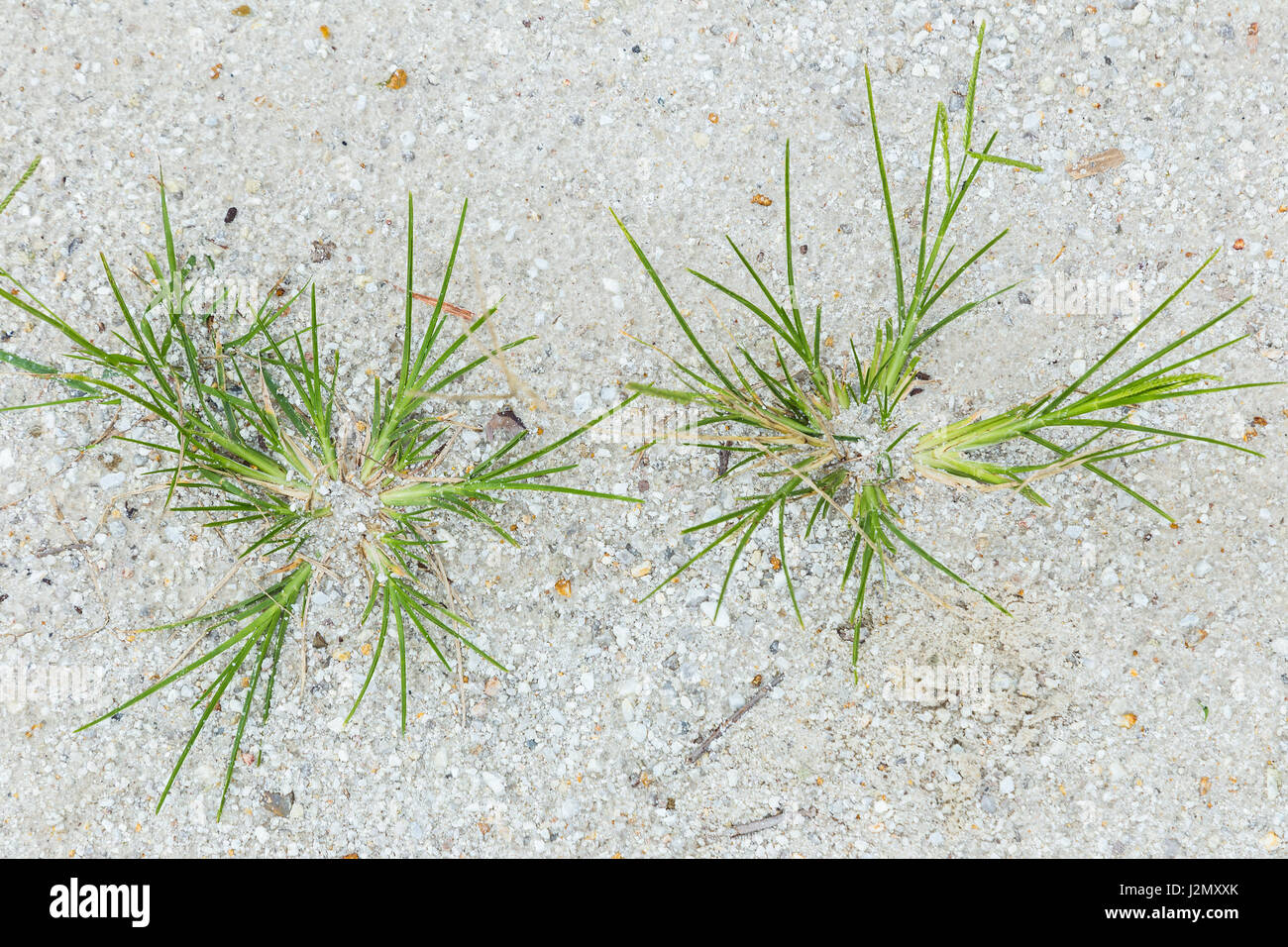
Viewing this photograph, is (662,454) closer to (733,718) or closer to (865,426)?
(865,426)

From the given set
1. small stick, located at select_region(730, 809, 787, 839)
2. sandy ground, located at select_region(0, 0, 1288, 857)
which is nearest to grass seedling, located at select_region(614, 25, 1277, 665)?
sandy ground, located at select_region(0, 0, 1288, 857)

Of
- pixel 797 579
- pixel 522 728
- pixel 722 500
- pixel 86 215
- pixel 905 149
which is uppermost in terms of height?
pixel 86 215

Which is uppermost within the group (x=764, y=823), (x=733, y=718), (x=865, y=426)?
(x=865, y=426)

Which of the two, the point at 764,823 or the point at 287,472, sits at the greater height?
the point at 287,472

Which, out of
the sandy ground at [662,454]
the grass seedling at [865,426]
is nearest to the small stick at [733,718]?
the sandy ground at [662,454]

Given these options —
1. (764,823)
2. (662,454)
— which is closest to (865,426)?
(662,454)
